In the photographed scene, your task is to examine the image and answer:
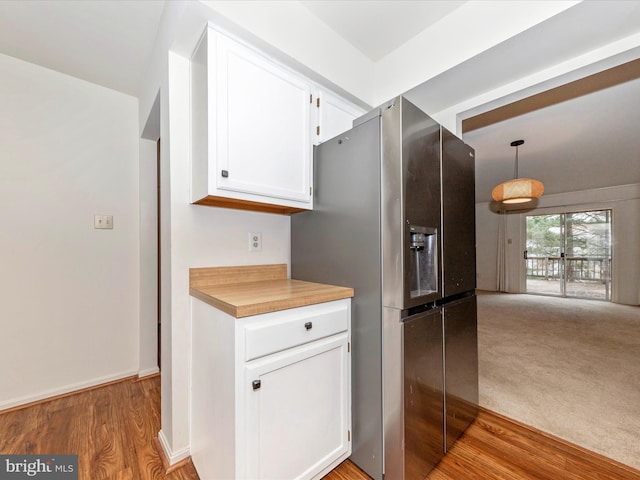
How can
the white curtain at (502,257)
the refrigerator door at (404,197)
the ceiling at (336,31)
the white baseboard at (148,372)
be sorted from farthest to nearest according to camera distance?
the white curtain at (502,257) < the white baseboard at (148,372) < the ceiling at (336,31) < the refrigerator door at (404,197)

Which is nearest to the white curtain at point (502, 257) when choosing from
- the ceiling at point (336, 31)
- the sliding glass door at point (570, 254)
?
the sliding glass door at point (570, 254)

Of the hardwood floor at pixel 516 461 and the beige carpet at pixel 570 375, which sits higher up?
the hardwood floor at pixel 516 461

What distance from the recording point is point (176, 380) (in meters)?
1.43

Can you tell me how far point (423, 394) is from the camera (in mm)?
1289

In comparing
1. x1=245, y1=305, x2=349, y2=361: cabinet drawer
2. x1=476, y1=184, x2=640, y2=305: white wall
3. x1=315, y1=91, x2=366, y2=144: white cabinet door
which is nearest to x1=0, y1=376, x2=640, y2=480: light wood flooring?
x1=245, y1=305, x2=349, y2=361: cabinet drawer

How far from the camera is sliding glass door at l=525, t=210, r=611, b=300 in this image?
19.0 feet

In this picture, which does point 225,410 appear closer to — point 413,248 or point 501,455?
point 413,248

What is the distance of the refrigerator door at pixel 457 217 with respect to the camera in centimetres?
149

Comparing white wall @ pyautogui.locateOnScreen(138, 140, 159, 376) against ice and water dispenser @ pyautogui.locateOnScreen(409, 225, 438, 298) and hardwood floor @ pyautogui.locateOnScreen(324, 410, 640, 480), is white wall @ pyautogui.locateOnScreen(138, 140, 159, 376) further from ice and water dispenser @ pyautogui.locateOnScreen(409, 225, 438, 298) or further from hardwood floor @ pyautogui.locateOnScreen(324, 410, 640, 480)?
ice and water dispenser @ pyautogui.locateOnScreen(409, 225, 438, 298)

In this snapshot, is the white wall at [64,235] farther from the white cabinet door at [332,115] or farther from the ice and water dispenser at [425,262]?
the ice and water dispenser at [425,262]

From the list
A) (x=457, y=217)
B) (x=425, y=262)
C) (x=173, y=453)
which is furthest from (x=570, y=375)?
(x=173, y=453)

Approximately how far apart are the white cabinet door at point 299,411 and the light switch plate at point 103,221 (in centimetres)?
207

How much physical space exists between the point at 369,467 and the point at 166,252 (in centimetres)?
152

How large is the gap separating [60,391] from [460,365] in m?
2.88
